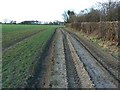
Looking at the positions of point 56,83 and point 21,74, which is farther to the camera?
point 21,74

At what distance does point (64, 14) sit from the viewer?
14375 centimetres

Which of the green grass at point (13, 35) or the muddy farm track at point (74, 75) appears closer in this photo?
the muddy farm track at point (74, 75)

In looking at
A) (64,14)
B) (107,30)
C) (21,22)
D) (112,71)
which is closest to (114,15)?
(107,30)

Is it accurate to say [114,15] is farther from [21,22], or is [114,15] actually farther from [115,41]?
[21,22]

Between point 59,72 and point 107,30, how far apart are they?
1575 cm

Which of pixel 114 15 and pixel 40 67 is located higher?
pixel 114 15

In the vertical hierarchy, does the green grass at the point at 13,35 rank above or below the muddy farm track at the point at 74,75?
below

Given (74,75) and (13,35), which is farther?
(13,35)

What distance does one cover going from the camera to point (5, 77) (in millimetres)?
9211

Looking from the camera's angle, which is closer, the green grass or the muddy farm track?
the muddy farm track

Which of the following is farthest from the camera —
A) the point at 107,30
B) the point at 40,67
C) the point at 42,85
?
the point at 107,30

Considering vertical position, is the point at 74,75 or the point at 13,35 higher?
the point at 74,75

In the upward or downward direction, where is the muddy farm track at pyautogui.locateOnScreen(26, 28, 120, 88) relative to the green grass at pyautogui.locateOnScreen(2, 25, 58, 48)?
upward

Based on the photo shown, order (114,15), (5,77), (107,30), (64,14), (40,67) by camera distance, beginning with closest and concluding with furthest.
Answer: (5,77)
(40,67)
(107,30)
(114,15)
(64,14)
